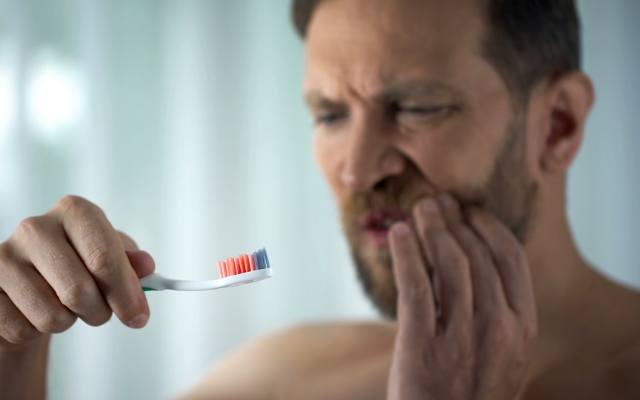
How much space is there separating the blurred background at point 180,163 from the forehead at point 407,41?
65 centimetres

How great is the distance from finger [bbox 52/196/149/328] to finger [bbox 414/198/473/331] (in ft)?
1.34

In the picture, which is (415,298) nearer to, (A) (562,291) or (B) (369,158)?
(B) (369,158)

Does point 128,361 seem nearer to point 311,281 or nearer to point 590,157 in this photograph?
point 311,281

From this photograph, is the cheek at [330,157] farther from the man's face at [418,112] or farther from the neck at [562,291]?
the neck at [562,291]

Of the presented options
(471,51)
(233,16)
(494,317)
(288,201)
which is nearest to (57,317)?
(494,317)

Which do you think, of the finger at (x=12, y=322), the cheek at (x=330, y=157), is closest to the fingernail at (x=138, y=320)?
the finger at (x=12, y=322)

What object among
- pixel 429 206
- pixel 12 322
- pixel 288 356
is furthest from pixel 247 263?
pixel 288 356

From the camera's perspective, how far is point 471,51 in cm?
93

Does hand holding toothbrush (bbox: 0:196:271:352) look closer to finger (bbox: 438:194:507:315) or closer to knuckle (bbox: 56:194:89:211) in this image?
knuckle (bbox: 56:194:89:211)

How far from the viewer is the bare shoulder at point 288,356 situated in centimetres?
121

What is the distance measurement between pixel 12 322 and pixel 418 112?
1.89 ft

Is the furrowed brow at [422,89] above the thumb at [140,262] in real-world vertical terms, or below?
above

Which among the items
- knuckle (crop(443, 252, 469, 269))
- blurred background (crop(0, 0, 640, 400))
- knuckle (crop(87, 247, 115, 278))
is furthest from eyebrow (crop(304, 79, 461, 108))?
blurred background (crop(0, 0, 640, 400))

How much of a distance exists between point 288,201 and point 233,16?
49 centimetres
